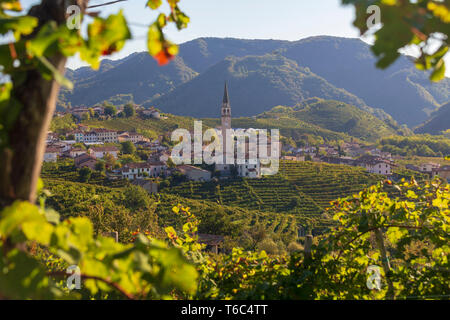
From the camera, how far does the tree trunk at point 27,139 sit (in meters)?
0.92

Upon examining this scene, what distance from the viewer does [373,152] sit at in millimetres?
71188

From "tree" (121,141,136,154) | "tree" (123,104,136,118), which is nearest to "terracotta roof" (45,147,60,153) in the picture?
"tree" (121,141,136,154)

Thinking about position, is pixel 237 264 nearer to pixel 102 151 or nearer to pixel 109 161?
pixel 109 161

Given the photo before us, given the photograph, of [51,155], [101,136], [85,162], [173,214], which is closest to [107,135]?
[101,136]

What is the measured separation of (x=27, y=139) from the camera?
929 mm

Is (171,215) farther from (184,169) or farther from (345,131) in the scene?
(345,131)

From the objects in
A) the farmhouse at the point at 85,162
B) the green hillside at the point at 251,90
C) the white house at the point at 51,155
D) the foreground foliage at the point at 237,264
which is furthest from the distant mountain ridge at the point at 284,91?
the foreground foliage at the point at 237,264

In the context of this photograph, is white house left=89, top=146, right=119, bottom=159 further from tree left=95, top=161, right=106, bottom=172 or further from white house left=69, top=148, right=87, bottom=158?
tree left=95, top=161, right=106, bottom=172

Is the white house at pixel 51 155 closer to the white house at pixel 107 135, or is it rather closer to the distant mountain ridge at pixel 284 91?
the white house at pixel 107 135

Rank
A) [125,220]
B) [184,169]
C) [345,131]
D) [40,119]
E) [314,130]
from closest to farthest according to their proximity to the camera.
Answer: [40,119] < [125,220] < [184,169] < [314,130] < [345,131]

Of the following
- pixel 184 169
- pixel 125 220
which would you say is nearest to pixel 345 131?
pixel 184 169

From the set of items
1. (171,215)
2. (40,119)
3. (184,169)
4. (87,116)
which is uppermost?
(87,116)

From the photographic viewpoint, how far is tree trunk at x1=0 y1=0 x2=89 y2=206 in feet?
3.01
